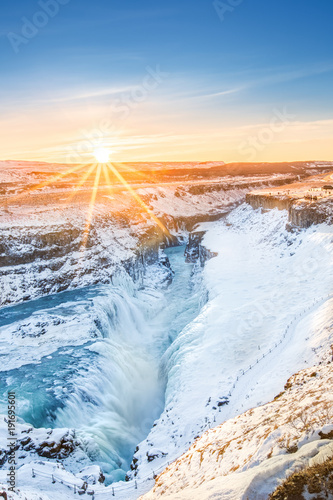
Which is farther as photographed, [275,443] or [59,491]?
[59,491]

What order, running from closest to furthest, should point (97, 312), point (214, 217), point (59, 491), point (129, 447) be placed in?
point (59, 491)
point (129, 447)
point (97, 312)
point (214, 217)

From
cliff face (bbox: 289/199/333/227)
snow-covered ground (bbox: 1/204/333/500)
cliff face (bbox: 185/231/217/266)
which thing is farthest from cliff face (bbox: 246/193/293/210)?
snow-covered ground (bbox: 1/204/333/500)

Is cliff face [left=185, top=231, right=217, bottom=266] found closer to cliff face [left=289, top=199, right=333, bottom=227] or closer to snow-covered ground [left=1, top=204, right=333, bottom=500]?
snow-covered ground [left=1, top=204, right=333, bottom=500]

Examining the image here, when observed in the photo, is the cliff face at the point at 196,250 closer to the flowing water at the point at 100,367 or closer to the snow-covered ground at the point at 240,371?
the flowing water at the point at 100,367

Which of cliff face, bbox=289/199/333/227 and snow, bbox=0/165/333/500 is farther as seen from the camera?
cliff face, bbox=289/199/333/227

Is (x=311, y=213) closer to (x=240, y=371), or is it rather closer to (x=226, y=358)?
(x=226, y=358)

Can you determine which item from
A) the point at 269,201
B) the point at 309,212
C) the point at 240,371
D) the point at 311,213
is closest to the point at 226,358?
the point at 240,371

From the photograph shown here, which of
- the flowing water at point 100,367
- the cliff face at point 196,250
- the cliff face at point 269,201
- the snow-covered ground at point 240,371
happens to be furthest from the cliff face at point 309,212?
the flowing water at point 100,367

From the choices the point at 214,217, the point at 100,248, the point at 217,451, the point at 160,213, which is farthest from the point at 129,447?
the point at 214,217

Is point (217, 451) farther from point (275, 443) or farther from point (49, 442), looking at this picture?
point (49, 442)
